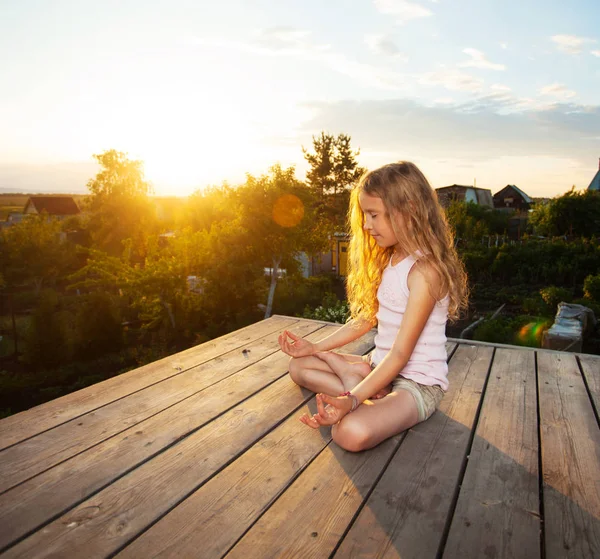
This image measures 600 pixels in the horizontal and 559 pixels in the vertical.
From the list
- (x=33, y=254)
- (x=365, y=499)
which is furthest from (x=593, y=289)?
(x=33, y=254)

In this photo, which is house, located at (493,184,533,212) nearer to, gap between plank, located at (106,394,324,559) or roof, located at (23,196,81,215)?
gap between plank, located at (106,394,324,559)

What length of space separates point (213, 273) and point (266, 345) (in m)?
8.77

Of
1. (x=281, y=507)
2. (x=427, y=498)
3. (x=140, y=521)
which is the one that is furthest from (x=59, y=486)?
(x=427, y=498)

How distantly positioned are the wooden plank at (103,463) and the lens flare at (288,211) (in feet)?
28.6

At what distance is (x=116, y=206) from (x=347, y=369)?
31502 millimetres

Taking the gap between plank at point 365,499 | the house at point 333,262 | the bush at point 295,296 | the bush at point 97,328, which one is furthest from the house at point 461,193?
the gap between plank at point 365,499

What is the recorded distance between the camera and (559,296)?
834cm

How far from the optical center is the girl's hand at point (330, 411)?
1.56 metres

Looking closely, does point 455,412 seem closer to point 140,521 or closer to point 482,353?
point 482,353

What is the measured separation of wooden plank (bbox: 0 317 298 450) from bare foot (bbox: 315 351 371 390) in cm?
89

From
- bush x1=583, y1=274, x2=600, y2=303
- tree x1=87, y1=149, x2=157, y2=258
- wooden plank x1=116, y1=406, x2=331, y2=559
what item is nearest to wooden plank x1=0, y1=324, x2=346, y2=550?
wooden plank x1=116, y1=406, x2=331, y2=559

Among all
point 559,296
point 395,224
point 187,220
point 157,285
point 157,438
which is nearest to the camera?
point 157,438

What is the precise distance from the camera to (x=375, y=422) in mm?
1679

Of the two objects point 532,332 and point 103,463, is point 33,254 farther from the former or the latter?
point 103,463
